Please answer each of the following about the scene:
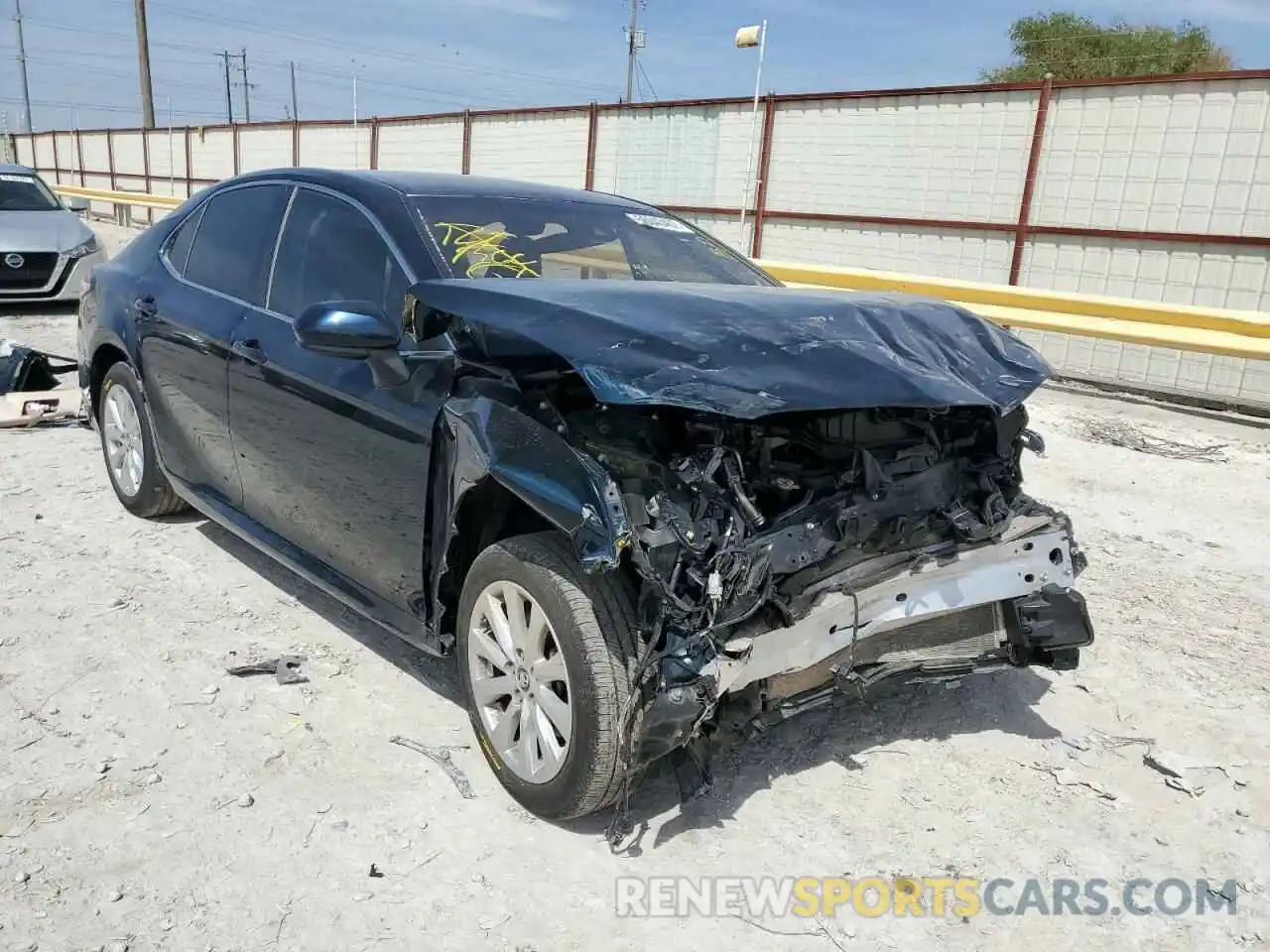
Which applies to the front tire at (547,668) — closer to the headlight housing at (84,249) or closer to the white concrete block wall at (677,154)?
the headlight housing at (84,249)

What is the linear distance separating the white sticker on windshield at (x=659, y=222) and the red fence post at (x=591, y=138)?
1105 cm

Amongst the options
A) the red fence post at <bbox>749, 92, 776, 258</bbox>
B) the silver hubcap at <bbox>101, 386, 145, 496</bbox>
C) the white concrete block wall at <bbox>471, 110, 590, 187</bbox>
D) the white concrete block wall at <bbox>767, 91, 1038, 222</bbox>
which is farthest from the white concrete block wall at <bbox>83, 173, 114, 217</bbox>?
the silver hubcap at <bbox>101, 386, 145, 496</bbox>

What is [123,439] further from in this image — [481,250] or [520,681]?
[520,681]

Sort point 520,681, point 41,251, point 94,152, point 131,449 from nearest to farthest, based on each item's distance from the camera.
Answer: point 520,681 < point 131,449 < point 41,251 < point 94,152

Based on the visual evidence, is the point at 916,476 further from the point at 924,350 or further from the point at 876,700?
the point at 876,700

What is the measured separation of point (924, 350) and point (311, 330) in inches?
70.8

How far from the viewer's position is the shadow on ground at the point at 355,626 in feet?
11.5

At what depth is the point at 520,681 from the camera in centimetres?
276

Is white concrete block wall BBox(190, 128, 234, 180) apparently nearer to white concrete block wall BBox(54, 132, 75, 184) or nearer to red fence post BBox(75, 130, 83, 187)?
red fence post BBox(75, 130, 83, 187)

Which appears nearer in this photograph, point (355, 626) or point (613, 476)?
point (613, 476)

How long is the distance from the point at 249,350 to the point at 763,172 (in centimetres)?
1018

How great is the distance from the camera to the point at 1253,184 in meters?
8.88

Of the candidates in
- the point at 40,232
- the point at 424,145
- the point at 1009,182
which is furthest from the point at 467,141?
→ the point at 1009,182

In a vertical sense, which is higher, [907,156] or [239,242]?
[907,156]
